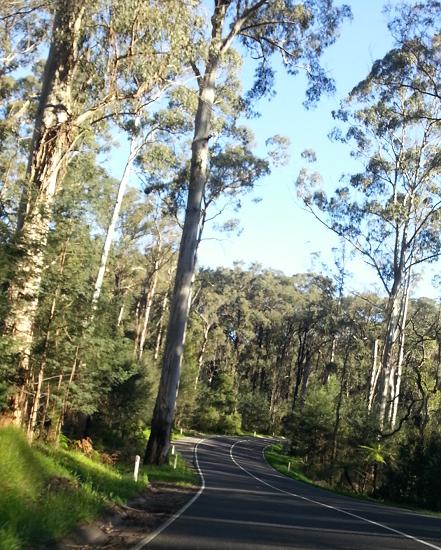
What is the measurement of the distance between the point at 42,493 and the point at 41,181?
244 inches

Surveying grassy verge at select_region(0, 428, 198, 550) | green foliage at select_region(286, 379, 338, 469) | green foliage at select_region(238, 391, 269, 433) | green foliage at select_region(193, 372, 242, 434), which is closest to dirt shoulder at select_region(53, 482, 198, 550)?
grassy verge at select_region(0, 428, 198, 550)

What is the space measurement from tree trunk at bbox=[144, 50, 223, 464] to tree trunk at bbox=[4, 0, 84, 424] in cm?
697

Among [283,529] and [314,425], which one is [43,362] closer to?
[283,529]

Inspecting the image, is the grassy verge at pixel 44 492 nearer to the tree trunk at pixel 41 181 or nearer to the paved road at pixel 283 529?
the paved road at pixel 283 529

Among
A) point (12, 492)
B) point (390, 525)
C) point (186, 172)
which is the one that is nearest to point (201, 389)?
point (186, 172)

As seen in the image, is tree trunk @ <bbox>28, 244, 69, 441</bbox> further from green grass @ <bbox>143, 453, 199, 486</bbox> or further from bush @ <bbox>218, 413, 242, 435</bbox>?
bush @ <bbox>218, 413, 242, 435</bbox>

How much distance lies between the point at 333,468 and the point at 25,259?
27.6m

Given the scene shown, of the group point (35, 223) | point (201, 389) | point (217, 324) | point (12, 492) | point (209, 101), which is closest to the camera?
point (12, 492)

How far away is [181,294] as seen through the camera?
19766 mm

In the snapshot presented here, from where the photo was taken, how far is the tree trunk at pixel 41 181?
10414 millimetres

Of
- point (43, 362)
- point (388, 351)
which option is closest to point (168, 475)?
point (43, 362)

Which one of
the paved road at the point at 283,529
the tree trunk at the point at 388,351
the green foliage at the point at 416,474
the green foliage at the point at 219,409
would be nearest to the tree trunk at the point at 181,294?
the paved road at the point at 283,529

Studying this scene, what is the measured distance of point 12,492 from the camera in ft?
→ 23.1

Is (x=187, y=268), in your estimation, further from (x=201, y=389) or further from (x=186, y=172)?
(x=201, y=389)
